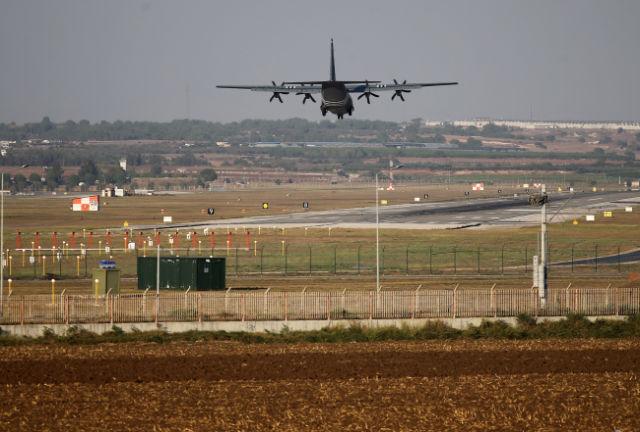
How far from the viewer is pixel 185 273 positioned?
5662cm

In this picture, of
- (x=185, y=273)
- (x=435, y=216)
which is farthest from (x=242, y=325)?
(x=435, y=216)

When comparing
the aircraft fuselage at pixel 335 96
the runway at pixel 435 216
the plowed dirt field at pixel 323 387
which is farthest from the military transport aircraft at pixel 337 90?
the runway at pixel 435 216

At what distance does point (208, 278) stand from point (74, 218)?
243ft

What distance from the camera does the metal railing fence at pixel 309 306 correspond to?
43.1 metres

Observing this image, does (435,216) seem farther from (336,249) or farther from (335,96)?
(335,96)

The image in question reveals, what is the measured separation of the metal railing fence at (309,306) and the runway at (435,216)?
51391mm

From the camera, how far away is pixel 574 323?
45219 mm

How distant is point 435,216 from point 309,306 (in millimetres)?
82288

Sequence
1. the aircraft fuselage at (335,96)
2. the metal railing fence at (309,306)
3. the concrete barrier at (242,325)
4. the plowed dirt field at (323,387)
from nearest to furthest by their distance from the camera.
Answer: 1. the plowed dirt field at (323,387)
2. the concrete barrier at (242,325)
3. the metal railing fence at (309,306)
4. the aircraft fuselage at (335,96)

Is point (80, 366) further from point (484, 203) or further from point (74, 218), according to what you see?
point (484, 203)

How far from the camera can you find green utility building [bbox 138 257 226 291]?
5625cm

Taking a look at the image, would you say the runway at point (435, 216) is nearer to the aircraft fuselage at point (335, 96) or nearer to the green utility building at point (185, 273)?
the green utility building at point (185, 273)

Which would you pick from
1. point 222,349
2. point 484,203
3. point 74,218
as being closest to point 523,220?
point 484,203

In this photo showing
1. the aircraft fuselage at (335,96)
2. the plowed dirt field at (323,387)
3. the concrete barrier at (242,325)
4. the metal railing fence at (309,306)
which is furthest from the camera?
the aircraft fuselage at (335,96)
